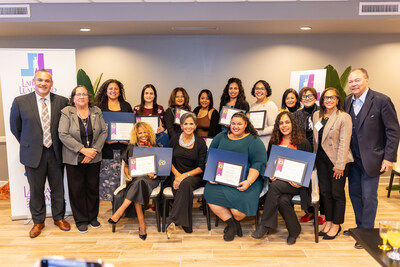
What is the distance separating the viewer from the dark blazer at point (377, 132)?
3336mm

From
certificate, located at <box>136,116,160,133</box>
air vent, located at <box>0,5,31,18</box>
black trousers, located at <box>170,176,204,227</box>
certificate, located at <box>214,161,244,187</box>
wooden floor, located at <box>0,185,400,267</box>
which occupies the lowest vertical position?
wooden floor, located at <box>0,185,400,267</box>

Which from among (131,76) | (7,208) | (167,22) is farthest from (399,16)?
(7,208)

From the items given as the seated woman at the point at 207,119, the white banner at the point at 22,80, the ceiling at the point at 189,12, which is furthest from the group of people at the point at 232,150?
the ceiling at the point at 189,12

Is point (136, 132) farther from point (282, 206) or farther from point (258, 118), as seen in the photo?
point (282, 206)

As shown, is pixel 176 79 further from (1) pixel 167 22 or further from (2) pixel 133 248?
(2) pixel 133 248

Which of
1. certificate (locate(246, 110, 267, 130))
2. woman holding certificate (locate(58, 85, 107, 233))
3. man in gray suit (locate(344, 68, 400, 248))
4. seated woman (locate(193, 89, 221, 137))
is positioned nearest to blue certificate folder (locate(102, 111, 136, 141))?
woman holding certificate (locate(58, 85, 107, 233))

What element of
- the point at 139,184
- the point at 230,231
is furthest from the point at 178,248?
the point at 139,184

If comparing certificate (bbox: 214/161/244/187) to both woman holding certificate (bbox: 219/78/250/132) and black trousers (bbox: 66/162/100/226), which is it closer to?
woman holding certificate (bbox: 219/78/250/132)

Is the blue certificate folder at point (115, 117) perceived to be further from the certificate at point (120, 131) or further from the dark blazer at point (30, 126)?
the dark blazer at point (30, 126)

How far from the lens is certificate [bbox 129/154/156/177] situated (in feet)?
12.7

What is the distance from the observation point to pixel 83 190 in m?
3.98

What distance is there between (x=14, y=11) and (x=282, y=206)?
14.5 feet

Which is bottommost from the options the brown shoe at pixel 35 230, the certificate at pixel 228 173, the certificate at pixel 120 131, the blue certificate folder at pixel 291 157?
the brown shoe at pixel 35 230

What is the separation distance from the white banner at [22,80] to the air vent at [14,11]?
977mm
